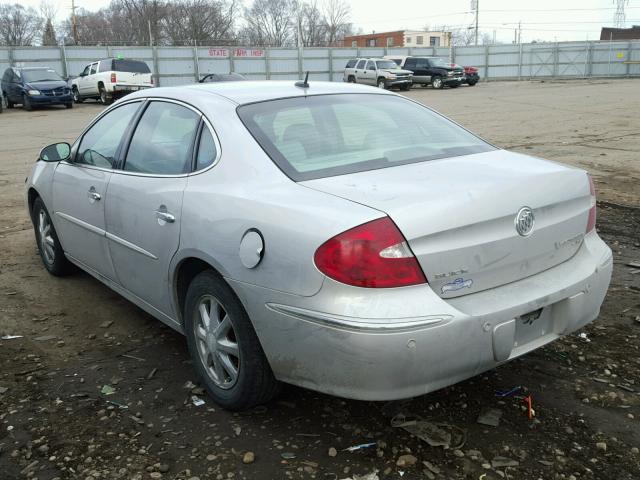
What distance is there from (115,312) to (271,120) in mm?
2063

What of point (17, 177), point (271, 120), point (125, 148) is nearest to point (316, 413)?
point (271, 120)

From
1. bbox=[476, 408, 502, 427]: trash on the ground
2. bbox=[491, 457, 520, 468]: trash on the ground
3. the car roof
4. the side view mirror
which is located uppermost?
the car roof

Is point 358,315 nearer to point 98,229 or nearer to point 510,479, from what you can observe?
point 510,479

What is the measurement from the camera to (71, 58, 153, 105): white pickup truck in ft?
86.6

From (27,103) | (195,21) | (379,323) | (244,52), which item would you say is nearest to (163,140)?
(379,323)

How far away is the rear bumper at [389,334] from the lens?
8.04 feet

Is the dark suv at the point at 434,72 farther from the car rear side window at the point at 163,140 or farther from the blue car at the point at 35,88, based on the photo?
the car rear side window at the point at 163,140

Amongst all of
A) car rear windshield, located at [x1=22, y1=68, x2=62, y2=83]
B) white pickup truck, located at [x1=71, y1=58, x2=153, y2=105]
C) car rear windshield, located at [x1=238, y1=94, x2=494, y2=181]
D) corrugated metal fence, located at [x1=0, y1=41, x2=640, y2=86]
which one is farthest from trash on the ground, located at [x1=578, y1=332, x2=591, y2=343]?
corrugated metal fence, located at [x1=0, y1=41, x2=640, y2=86]

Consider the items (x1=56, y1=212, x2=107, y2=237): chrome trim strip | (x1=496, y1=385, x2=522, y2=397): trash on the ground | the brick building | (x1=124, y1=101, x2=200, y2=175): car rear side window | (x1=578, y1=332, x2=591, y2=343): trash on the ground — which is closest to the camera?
(x1=496, y1=385, x2=522, y2=397): trash on the ground

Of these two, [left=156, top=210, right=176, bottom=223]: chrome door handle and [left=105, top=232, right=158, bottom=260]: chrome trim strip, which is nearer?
[left=156, top=210, right=176, bottom=223]: chrome door handle

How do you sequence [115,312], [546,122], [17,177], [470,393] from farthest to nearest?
[546,122] < [17,177] < [115,312] < [470,393]

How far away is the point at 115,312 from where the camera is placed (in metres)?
4.59

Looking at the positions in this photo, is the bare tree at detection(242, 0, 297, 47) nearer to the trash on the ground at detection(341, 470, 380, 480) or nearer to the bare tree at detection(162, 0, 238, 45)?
the bare tree at detection(162, 0, 238, 45)

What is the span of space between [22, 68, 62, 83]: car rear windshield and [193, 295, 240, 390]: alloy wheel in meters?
25.9
